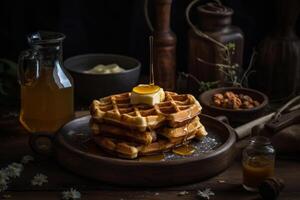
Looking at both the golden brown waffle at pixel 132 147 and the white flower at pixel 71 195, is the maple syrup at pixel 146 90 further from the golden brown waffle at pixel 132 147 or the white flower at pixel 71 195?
the white flower at pixel 71 195

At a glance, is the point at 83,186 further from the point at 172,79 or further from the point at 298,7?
the point at 298,7

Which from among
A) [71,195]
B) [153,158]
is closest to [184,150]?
[153,158]

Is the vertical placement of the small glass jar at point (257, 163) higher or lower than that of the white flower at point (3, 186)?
higher

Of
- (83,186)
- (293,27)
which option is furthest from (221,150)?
(293,27)

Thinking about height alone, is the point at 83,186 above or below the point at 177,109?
below

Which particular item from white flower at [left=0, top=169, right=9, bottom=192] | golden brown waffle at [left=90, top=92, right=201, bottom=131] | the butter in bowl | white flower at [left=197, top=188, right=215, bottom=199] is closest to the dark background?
the butter in bowl

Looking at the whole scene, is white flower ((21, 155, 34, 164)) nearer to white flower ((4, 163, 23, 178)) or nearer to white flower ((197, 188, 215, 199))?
white flower ((4, 163, 23, 178))

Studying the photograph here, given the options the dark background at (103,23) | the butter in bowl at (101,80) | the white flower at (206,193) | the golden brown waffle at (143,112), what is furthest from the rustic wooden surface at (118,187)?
the dark background at (103,23)

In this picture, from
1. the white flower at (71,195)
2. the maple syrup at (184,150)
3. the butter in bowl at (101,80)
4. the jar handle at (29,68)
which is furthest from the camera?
the butter in bowl at (101,80)
